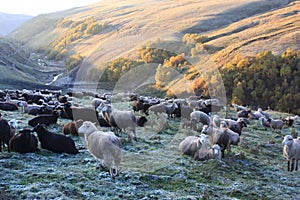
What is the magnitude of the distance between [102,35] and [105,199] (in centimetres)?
13195

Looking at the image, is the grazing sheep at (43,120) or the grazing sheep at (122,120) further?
the grazing sheep at (43,120)

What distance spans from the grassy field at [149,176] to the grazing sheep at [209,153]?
1.15ft

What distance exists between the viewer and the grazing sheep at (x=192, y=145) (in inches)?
547

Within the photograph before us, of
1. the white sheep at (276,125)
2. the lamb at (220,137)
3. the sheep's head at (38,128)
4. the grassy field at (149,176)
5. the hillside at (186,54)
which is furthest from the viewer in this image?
the hillside at (186,54)

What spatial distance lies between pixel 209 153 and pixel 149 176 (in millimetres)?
3436

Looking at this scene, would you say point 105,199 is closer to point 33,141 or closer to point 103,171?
point 103,171

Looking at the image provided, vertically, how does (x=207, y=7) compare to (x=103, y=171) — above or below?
above

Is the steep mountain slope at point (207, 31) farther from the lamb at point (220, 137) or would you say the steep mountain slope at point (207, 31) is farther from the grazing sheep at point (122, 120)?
the lamb at point (220, 137)

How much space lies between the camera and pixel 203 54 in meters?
80.8

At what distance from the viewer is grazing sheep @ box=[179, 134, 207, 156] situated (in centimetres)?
1389

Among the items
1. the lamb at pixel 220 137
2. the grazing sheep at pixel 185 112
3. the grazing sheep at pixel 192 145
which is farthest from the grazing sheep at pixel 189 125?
the grazing sheep at pixel 192 145

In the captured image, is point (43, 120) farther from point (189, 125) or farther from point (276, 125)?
point (276, 125)

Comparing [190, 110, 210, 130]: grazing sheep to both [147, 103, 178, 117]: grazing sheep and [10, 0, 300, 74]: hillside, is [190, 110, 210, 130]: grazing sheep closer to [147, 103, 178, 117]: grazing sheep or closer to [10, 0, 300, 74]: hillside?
[147, 103, 178, 117]: grazing sheep

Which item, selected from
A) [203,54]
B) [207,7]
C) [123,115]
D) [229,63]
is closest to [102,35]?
[207,7]
